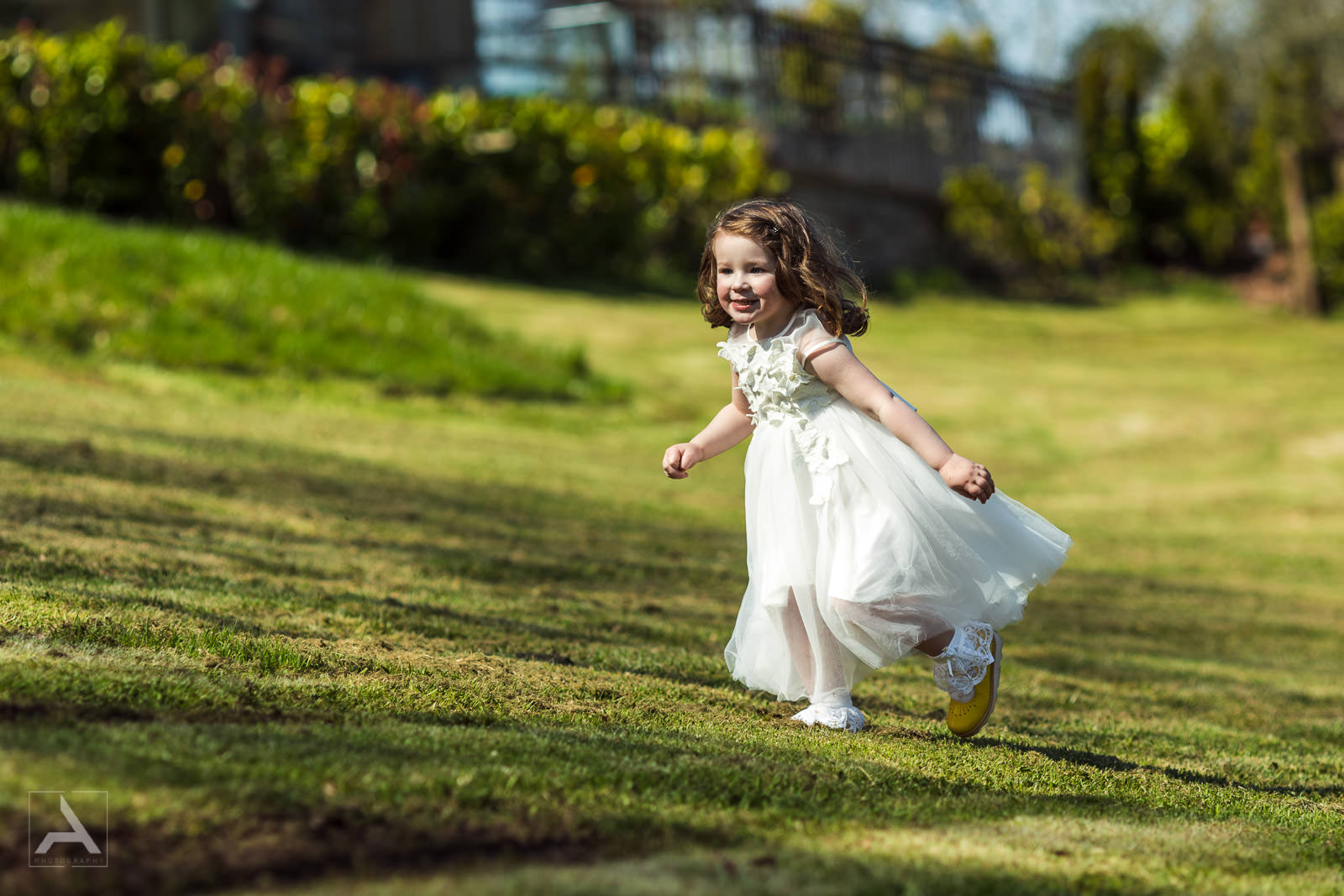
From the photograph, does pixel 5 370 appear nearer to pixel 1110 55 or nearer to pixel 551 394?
pixel 551 394

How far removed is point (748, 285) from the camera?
3.77 metres

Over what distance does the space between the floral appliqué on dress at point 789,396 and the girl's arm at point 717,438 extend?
0.09 meters

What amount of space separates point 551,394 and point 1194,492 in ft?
17.3

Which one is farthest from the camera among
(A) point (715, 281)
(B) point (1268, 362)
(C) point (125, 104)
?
(B) point (1268, 362)

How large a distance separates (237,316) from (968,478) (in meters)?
8.82

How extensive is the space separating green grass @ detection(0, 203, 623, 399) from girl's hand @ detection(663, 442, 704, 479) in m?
7.46

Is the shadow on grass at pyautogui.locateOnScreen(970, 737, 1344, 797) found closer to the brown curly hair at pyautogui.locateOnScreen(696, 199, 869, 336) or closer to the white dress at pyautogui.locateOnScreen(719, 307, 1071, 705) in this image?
the white dress at pyautogui.locateOnScreen(719, 307, 1071, 705)

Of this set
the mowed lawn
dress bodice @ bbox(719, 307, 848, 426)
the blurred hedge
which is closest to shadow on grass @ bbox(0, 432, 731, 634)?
the mowed lawn

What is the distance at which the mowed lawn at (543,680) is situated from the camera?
238cm

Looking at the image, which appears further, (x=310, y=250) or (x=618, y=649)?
(x=310, y=250)

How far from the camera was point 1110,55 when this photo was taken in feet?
120

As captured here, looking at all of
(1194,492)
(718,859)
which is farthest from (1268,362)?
(718,859)

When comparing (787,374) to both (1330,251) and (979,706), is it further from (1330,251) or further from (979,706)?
(1330,251)

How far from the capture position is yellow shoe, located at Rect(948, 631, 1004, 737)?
146 inches
